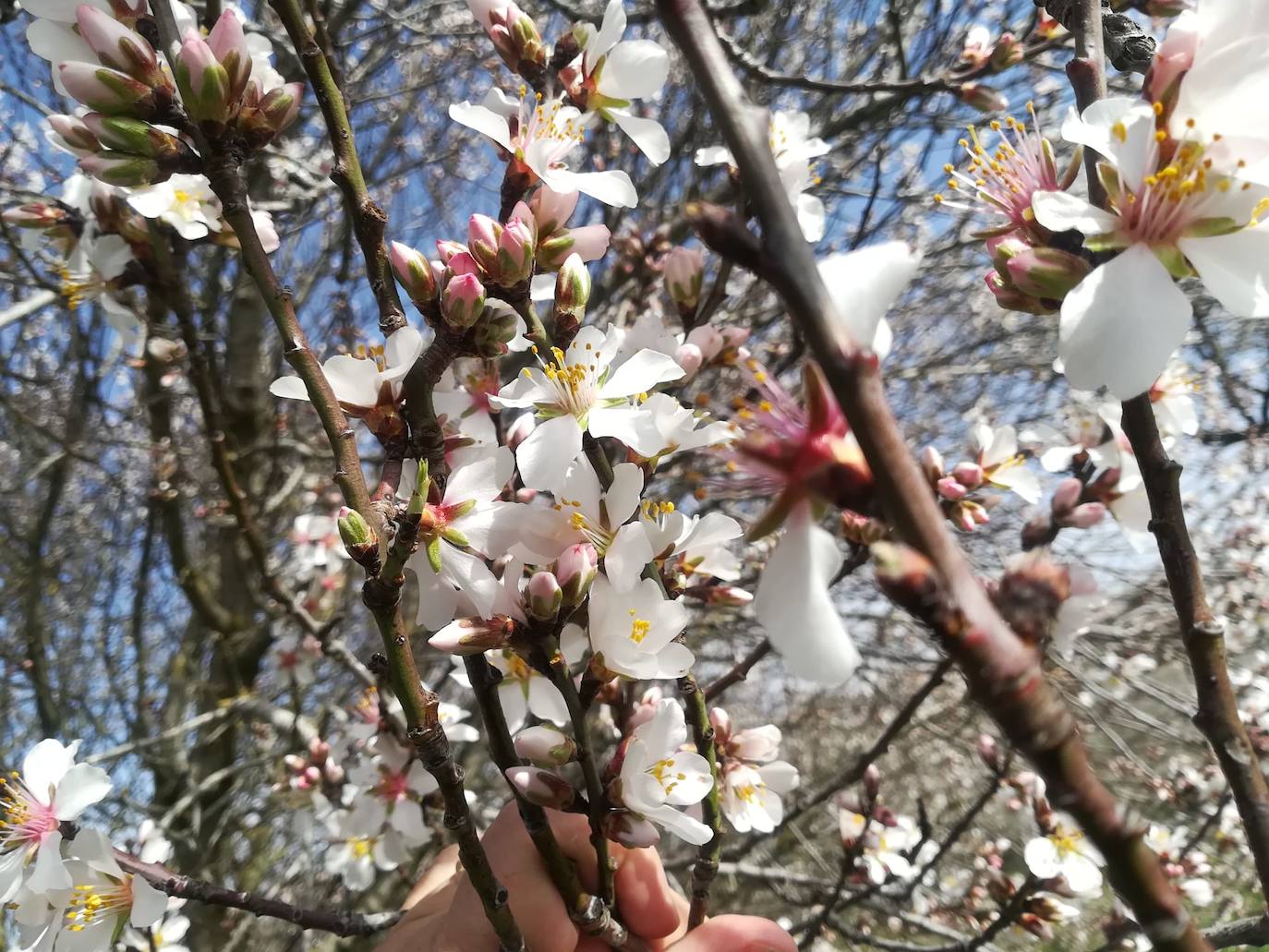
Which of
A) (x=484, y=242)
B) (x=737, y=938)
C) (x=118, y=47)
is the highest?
(x=118, y=47)

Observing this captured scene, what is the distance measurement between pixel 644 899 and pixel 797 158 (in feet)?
3.94

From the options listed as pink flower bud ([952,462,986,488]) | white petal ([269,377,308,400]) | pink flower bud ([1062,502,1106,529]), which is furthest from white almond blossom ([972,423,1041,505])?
white petal ([269,377,308,400])

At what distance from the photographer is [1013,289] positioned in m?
0.73

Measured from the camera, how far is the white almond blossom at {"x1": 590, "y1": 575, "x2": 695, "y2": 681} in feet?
2.56

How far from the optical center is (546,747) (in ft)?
2.65

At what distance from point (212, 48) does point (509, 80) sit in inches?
130

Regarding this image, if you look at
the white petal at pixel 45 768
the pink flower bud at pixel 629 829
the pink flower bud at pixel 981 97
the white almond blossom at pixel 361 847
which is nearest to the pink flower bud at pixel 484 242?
the pink flower bud at pixel 629 829

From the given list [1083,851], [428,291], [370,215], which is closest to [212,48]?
[370,215]

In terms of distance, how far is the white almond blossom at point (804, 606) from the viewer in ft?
1.67

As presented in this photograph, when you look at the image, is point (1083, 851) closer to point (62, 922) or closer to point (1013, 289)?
point (1013, 289)

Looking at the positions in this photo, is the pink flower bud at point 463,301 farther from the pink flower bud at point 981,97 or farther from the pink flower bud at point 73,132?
the pink flower bud at point 981,97

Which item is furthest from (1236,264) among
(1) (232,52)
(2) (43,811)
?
(2) (43,811)

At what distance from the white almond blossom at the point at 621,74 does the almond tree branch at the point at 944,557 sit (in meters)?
0.73

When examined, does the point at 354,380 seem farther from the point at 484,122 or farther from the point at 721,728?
the point at 721,728
